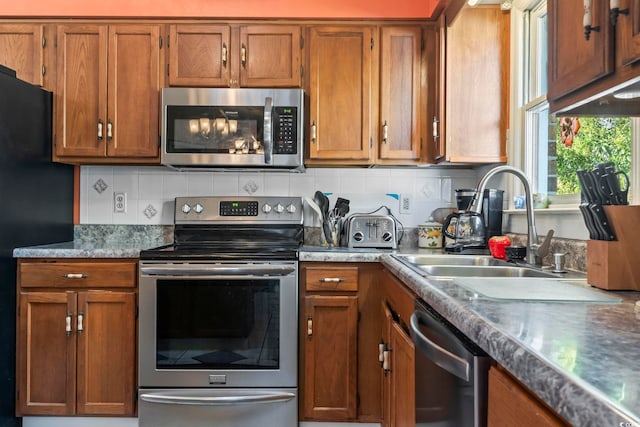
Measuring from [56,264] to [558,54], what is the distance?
2259 millimetres

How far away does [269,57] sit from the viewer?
260cm

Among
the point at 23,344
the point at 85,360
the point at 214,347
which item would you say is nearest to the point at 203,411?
the point at 214,347

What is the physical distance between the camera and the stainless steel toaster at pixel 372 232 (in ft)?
8.33

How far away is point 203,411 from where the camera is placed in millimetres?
2223

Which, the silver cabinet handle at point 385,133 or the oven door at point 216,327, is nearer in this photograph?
the oven door at point 216,327

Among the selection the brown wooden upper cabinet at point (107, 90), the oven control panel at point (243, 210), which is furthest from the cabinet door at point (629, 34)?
the brown wooden upper cabinet at point (107, 90)

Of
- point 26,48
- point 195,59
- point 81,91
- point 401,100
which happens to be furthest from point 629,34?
point 26,48

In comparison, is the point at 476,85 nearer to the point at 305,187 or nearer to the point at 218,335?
the point at 305,187

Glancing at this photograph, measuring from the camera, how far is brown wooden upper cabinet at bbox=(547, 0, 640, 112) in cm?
92

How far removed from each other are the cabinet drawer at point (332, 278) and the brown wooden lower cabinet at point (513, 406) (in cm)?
147

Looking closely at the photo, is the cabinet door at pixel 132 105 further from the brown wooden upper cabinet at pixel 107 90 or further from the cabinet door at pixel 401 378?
the cabinet door at pixel 401 378

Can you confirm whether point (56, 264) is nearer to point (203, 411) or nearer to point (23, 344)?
point (23, 344)

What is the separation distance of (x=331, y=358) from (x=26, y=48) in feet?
7.57

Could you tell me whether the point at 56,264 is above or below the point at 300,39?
below
